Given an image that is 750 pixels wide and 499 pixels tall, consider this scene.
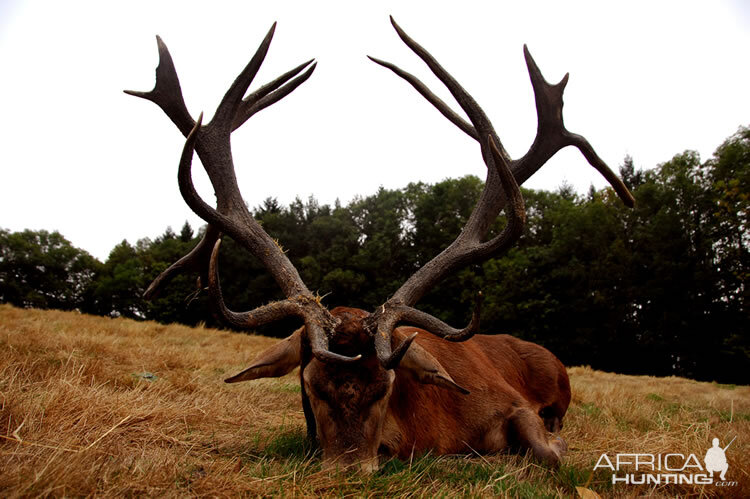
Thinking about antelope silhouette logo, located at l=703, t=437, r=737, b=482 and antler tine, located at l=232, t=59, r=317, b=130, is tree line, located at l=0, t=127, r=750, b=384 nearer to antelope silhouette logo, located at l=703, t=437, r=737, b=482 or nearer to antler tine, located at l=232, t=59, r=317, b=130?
antler tine, located at l=232, t=59, r=317, b=130

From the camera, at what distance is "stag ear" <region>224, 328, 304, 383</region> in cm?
302

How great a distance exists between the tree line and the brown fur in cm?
1024

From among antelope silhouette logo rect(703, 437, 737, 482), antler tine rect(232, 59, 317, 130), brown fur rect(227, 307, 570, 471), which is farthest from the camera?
antler tine rect(232, 59, 317, 130)

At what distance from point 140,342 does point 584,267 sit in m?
24.1

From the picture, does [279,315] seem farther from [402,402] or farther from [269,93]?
[269,93]

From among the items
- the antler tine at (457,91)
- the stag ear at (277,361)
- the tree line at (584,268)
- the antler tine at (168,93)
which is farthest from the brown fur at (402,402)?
the tree line at (584,268)

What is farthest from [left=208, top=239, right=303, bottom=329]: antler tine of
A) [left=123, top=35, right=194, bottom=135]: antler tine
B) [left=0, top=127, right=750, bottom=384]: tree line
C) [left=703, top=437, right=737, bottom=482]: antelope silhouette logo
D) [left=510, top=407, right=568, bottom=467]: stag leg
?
[left=0, top=127, right=750, bottom=384]: tree line

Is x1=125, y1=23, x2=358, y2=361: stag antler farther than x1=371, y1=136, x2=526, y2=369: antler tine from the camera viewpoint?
Yes

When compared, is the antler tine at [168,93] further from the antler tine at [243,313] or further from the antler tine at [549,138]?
the antler tine at [549,138]

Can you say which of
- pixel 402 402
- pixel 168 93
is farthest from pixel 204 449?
pixel 168 93

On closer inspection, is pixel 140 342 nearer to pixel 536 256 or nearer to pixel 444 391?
pixel 444 391

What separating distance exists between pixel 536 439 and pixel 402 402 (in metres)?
1.09

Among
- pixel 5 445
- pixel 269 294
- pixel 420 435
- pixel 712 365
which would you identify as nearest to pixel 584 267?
pixel 712 365

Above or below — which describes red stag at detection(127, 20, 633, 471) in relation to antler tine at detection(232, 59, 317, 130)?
below
